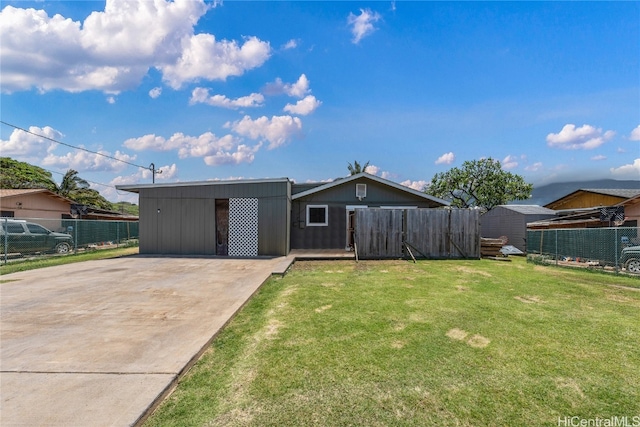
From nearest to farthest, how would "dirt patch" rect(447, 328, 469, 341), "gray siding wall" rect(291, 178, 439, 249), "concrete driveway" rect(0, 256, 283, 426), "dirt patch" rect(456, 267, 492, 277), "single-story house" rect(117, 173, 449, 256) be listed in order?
1. "concrete driveway" rect(0, 256, 283, 426)
2. "dirt patch" rect(447, 328, 469, 341)
3. "dirt patch" rect(456, 267, 492, 277)
4. "single-story house" rect(117, 173, 449, 256)
5. "gray siding wall" rect(291, 178, 439, 249)

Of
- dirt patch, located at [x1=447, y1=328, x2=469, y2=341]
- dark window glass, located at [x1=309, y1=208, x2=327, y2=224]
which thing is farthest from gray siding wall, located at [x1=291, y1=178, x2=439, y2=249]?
dirt patch, located at [x1=447, y1=328, x2=469, y2=341]

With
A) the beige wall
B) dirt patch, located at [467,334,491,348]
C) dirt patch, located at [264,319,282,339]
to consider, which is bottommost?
dirt patch, located at [264,319,282,339]

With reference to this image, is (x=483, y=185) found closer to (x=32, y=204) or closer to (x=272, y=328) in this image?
(x=272, y=328)

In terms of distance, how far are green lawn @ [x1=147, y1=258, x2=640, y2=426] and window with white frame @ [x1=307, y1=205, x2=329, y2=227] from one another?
8.33 meters

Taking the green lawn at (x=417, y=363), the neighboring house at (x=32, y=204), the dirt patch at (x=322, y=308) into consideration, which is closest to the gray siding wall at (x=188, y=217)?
the green lawn at (x=417, y=363)

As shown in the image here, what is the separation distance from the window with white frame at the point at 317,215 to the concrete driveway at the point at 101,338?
6.60 m

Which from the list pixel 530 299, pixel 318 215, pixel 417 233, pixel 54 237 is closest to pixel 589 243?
pixel 417 233

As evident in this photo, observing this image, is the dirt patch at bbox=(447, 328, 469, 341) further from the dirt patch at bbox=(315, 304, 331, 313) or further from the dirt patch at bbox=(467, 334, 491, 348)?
the dirt patch at bbox=(315, 304, 331, 313)

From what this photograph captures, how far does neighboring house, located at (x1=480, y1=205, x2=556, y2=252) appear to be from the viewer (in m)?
16.8

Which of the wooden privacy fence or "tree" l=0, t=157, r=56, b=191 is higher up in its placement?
"tree" l=0, t=157, r=56, b=191

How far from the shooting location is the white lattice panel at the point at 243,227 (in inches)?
497

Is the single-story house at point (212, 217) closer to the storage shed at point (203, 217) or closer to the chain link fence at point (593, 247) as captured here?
the storage shed at point (203, 217)

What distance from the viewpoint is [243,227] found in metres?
12.8

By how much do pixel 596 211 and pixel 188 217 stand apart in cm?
1732
